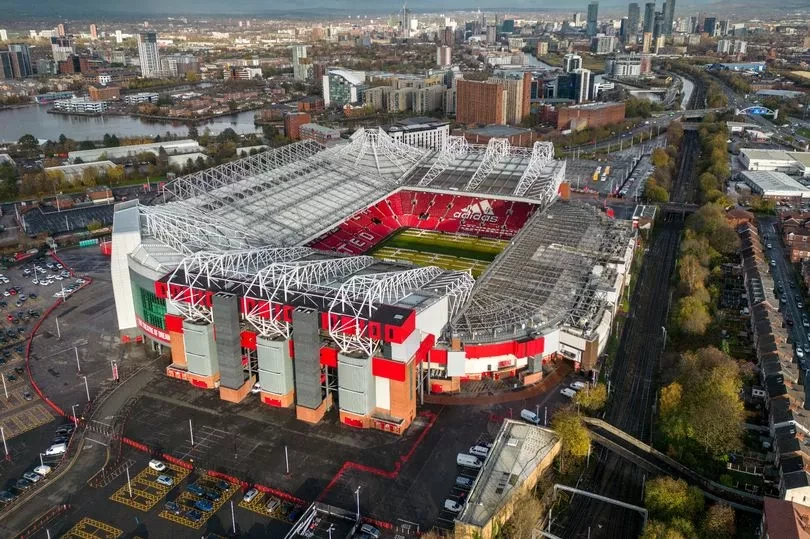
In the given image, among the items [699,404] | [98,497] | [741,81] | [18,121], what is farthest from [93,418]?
[741,81]

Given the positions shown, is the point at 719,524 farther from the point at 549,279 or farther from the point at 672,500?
the point at 549,279

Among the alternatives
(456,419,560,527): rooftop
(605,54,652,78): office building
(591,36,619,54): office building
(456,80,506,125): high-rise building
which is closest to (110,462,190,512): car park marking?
(456,419,560,527): rooftop

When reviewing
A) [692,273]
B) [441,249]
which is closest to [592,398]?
[692,273]

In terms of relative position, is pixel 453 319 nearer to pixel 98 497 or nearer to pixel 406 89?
pixel 98 497

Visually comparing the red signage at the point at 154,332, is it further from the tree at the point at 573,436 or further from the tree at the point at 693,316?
the tree at the point at 693,316

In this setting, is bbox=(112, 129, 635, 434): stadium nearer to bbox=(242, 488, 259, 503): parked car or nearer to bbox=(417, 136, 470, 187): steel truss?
bbox=(242, 488, 259, 503): parked car
